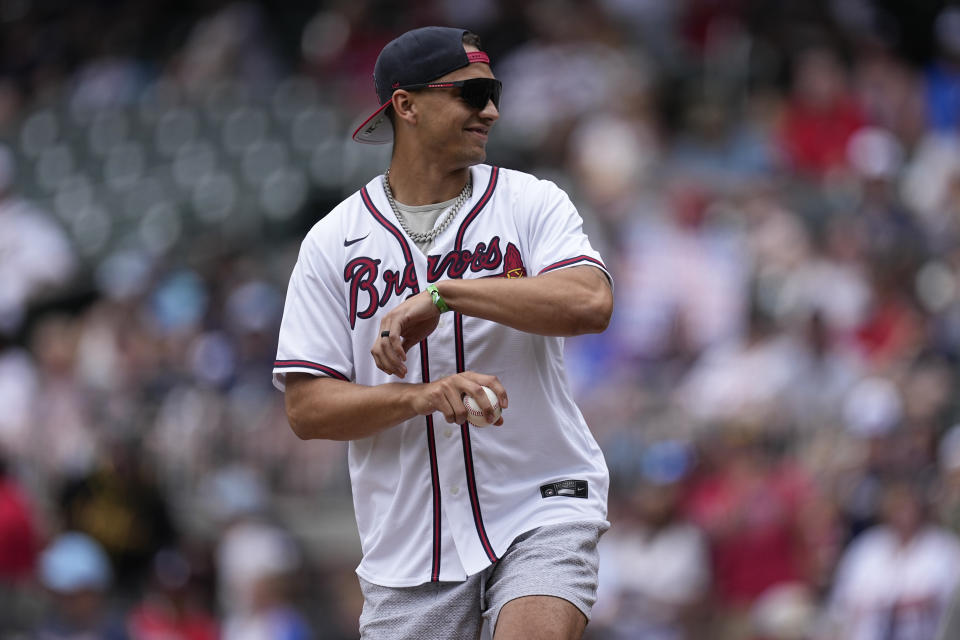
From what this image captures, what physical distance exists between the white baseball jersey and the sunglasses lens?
0.27m

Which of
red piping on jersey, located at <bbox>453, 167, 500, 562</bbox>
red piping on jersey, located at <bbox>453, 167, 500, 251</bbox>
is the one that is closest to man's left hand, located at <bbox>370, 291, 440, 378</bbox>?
red piping on jersey, located at <bbox>453, 167, 500, 562</bbox>

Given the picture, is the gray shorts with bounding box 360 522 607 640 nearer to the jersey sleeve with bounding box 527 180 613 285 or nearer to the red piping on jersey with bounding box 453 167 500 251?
the jersey sleeve with bounding box 527 180 613 285

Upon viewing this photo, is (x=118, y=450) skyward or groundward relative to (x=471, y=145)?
groundward

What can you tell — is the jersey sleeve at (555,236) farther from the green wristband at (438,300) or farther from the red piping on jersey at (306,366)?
the red piping on jersey at (306,366)

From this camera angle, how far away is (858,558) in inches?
329

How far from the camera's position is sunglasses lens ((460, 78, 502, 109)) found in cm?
453

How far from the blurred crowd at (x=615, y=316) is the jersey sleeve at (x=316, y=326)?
56 centimetres

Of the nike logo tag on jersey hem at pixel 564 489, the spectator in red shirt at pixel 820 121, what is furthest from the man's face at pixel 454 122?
the spectator in red shirt at pixel 820 121

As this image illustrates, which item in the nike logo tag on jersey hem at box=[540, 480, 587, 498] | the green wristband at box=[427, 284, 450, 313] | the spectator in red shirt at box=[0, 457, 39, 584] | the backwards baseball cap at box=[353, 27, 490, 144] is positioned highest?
the backwards baseball cap at box=[353, 27, 490, 144]

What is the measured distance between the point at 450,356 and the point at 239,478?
22.9ft

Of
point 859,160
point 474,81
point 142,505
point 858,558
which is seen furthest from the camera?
point 859,160

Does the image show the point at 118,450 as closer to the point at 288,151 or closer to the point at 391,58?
the point at 288,151

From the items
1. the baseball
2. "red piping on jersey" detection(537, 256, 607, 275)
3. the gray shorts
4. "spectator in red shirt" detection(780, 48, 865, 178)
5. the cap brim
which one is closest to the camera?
the baseball

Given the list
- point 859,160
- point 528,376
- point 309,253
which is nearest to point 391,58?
point 309,253
